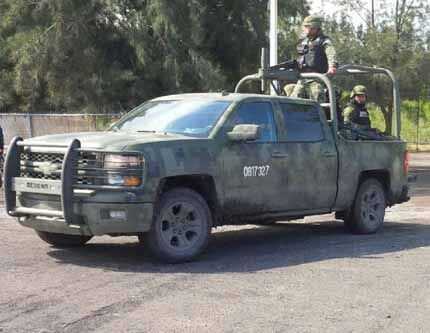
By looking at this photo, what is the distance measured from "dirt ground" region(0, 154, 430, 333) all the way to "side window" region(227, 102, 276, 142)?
1382mm

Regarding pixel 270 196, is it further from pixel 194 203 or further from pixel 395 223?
pixel 395 223

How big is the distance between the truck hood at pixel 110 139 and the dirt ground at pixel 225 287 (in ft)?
4.04

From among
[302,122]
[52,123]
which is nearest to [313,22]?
[302,122]

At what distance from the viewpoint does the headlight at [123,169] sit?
792 cm

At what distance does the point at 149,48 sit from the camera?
64.4 ft

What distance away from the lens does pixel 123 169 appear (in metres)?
7.91

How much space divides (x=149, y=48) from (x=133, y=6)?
1.22 m

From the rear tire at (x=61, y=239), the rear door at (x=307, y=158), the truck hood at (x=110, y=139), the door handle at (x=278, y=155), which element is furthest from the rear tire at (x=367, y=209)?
the rear tire at (x=61, y=239)

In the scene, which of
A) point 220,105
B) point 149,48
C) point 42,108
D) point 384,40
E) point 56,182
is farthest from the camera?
point 384,40

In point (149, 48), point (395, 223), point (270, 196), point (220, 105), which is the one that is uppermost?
point (149, 48)

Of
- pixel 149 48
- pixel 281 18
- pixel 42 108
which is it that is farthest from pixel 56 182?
pixel 42 108

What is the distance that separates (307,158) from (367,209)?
1741mm

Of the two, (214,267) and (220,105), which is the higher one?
(220,105)

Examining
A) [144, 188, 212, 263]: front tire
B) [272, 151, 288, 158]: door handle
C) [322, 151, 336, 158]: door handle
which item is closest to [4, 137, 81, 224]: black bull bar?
[144, 188, 212, 263]: front tire
